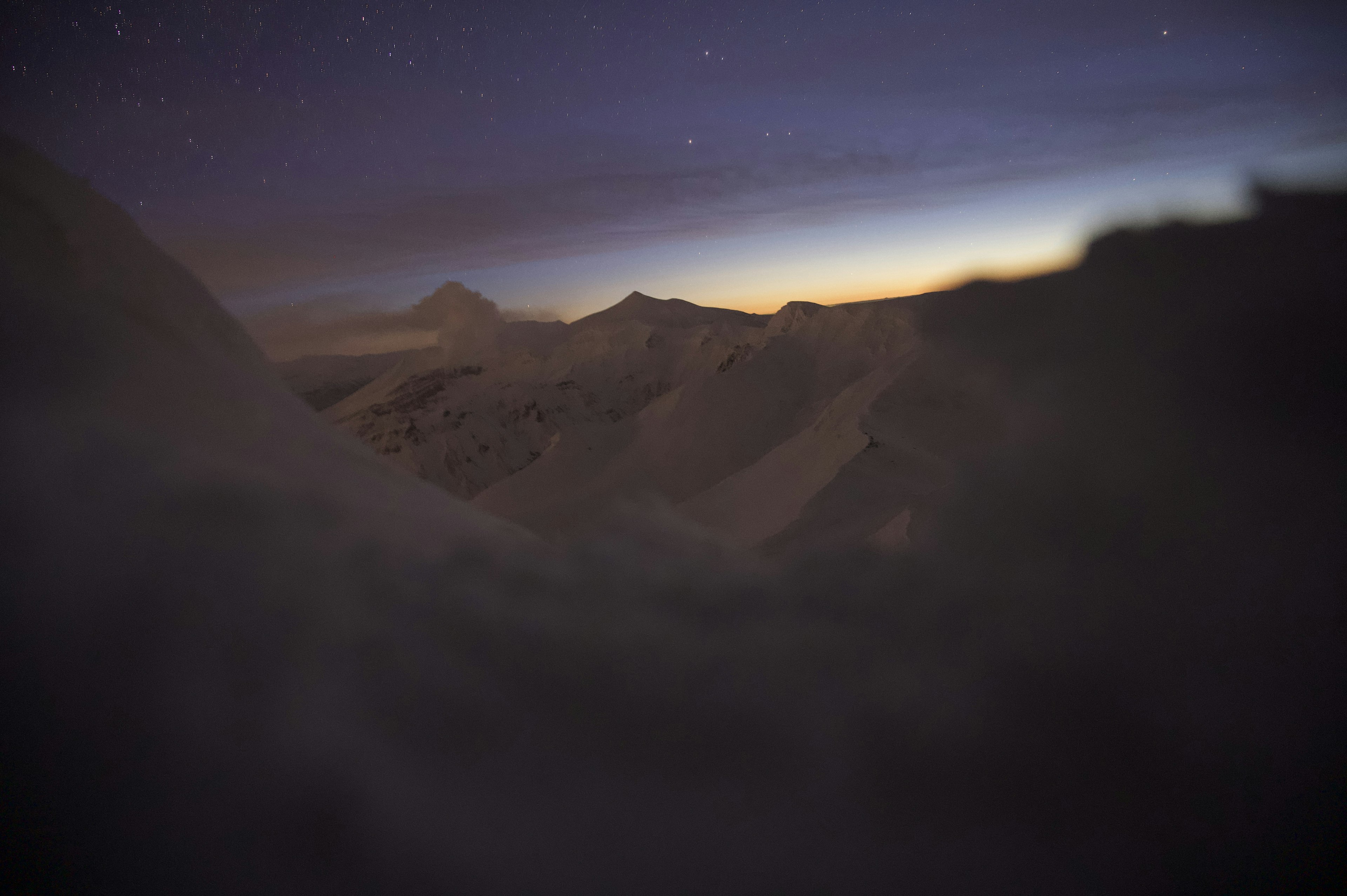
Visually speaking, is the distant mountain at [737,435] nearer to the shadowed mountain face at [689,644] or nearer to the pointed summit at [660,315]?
the shadowed mountain face at [689,644]

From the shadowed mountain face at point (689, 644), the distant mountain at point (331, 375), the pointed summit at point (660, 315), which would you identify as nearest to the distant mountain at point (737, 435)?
the shadowed mountain face at point (689, 644)

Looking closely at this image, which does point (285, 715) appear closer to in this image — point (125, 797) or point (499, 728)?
point (125, 797)

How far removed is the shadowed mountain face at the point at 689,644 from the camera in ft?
7.77

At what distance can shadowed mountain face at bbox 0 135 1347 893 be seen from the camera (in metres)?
2.37

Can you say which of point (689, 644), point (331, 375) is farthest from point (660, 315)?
point (689, 644)

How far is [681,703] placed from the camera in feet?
10.7

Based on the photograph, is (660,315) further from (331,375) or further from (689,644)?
(689,644)

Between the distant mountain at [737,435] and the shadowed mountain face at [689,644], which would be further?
the distant mountain at [737,435]

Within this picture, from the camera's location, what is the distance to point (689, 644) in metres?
3.59

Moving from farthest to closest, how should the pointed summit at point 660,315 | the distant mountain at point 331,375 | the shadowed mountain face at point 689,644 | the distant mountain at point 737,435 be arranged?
the distant mountain at point 331,375
the pointed summit at point 660,315
the distant mountain at point 737,435
the shadowed mountain face at point 689,644

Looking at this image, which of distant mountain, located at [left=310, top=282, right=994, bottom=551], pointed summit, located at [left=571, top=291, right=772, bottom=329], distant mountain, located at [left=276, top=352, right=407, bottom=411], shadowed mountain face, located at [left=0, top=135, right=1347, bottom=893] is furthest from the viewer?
distant mountain, located at [left=276, top=352, right=407, bottom=411]

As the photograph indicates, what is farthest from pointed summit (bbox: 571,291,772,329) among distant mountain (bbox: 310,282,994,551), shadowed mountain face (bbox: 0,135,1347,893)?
shadowed mountain face (bbox: 0,135,1347,893)

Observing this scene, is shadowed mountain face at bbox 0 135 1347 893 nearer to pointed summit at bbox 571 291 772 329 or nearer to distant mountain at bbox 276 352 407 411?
pointed summit at bbox 571 291 772 329

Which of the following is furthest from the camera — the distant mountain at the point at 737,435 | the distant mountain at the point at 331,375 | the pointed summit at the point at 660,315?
the distant mountain at the point at 331,375
